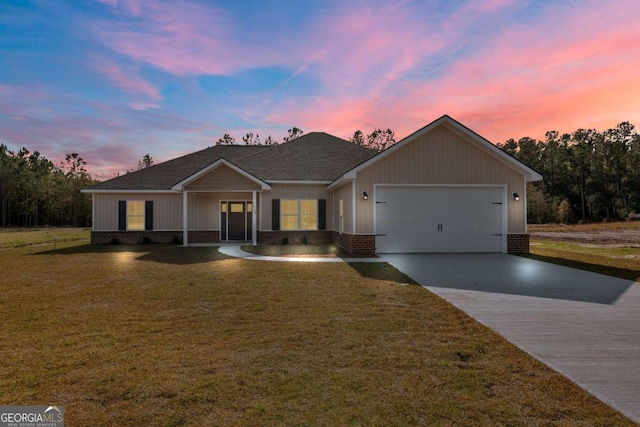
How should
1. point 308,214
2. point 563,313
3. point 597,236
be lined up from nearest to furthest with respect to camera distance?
1. point 563,313
2. point 308,214
3. point 597,236

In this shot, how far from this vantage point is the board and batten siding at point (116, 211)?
69.3ft

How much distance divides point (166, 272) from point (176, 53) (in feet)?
31.3

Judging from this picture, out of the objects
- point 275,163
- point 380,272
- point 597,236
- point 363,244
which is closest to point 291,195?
point 275,163

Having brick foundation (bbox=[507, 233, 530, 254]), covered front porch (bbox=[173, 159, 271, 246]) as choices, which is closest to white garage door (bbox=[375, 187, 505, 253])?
brick foundation (bbox=[507, 233, 530, 254])

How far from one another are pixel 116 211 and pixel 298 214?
1042cm

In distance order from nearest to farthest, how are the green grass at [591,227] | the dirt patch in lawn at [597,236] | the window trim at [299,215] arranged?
the window trim at [299,215]
the dirt patch in lawn at [597,236]
the green grass at [591,227]

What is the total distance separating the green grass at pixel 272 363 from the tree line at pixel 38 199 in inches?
2244

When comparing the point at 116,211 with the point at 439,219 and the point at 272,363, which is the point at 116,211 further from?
the point at 272,363

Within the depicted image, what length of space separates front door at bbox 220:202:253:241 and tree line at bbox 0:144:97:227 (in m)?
43.5

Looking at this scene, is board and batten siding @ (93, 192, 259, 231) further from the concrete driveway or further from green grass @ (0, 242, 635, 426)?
green grass @ (0, 242, 635, 426)

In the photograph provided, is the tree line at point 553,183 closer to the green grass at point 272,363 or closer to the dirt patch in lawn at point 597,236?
the dirt patch in lawn at point 597,236

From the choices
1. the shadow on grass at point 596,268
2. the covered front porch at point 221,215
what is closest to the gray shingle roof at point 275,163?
the covered front porch at point 221,215

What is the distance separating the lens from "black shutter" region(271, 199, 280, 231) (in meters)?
19.8

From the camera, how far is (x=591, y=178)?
60500 millimetres
